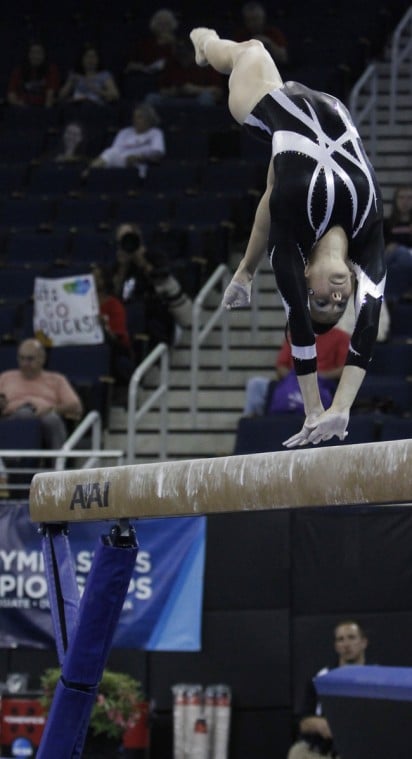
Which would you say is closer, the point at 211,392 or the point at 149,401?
the point at 149,401

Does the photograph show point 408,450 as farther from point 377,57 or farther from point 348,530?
point 377,57

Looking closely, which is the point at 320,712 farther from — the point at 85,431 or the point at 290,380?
the point at 85,431

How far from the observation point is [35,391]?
9867mm

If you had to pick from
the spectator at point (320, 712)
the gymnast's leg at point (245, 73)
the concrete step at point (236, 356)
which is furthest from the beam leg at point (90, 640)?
the concrete step at point (236, 356)

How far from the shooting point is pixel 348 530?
904cm

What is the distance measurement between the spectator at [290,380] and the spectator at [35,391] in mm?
1180

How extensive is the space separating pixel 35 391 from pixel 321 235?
5.05 meters

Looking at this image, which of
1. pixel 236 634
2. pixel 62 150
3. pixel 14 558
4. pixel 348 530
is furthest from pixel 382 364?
pixel 62 150

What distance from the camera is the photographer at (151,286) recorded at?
10.5 meters

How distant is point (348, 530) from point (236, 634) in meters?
0.91

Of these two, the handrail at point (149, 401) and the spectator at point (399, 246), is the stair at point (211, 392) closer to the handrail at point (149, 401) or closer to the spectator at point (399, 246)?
the handrail at point (149, 401)

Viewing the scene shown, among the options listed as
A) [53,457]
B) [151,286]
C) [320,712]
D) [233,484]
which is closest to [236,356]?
[151,286]

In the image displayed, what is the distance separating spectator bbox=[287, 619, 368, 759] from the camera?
26.8 ft

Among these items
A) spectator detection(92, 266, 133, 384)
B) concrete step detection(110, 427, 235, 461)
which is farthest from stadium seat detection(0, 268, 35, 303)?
concrete step detection(110, 427, 235, 461)
